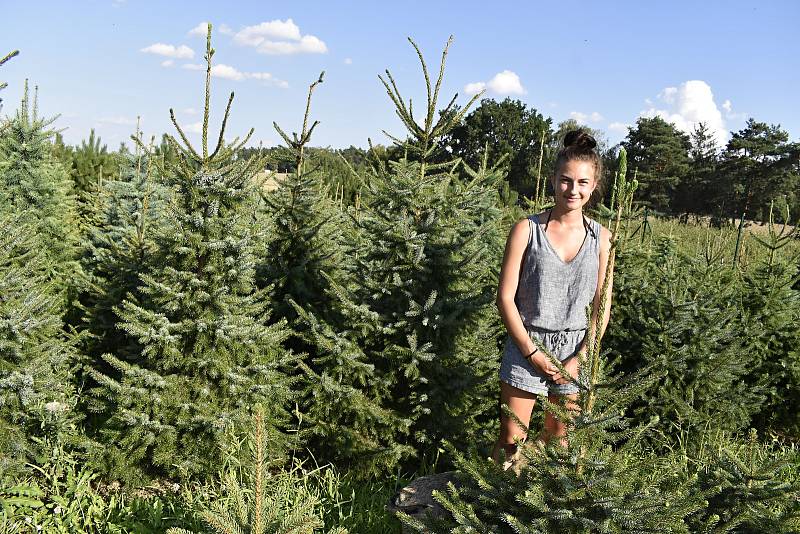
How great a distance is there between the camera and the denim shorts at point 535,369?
2.85 m

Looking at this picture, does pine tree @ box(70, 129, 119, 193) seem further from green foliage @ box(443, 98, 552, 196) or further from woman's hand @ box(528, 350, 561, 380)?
green foliage @ box(443, 98, 552, 196)

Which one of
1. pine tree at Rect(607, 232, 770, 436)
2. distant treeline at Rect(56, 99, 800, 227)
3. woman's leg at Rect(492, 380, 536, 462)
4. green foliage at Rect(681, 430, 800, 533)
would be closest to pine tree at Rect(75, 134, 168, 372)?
woman's leg at Rect(492, 380, 536, 462)

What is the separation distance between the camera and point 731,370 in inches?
182

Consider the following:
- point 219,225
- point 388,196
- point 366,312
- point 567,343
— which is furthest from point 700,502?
point 219,225

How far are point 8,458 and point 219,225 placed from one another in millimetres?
1926

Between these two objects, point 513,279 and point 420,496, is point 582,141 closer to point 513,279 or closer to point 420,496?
point 513,279

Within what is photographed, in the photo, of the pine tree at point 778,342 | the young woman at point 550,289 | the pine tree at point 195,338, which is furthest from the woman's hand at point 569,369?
the pine tree at point 778,342

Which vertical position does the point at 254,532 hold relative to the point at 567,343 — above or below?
below

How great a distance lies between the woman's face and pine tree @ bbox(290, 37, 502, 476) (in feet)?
4.20

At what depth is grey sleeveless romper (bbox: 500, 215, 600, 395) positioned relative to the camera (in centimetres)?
286

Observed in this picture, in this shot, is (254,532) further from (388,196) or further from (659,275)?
(659,275)

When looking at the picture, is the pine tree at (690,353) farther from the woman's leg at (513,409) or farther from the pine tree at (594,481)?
the pine tree at (594,481)

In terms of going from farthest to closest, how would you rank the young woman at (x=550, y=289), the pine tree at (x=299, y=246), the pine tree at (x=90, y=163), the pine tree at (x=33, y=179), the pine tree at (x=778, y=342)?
the pine tree at (x=90, y=163)
the pine tree at (x=33, y=179)
the pine tree at (x=778, y=342)
the pine tree at (x=299, y=246)
the young woman at (x=550, y=289)

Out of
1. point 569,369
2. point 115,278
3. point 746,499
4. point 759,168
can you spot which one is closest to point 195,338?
point 115,278
